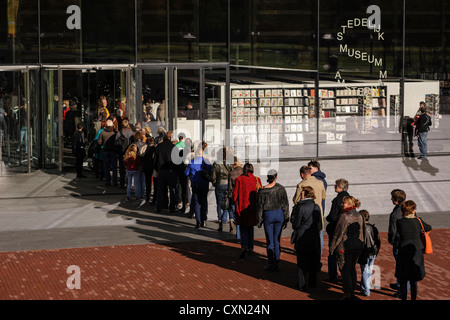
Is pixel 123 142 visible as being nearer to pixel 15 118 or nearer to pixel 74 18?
pixel 15 118

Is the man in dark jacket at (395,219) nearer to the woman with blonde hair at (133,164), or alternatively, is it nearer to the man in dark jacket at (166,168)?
the man in dark jacket at (166,168)

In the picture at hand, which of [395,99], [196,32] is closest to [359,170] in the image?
[395,99]

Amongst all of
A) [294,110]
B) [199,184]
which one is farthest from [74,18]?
[199,184]

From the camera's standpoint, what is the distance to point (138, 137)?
18500 millimetres

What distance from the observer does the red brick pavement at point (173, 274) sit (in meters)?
11.5

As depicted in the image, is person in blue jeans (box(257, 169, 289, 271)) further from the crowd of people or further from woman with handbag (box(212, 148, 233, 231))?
woman with handbag (box(212, 148, 233, 231))

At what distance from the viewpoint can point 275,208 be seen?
12688mm

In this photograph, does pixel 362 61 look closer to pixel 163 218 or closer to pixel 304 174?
pixel 163 218

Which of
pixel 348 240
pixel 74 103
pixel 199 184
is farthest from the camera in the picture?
pixel 74 103

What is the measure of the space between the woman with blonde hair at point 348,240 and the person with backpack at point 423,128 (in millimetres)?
13743

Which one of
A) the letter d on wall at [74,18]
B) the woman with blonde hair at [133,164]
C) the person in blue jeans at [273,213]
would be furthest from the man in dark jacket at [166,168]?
the letter d on wall at [74,18]

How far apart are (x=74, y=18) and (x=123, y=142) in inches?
208

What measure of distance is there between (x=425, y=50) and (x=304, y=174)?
1402cm

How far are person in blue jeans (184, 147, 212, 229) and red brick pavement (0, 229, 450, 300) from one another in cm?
117
